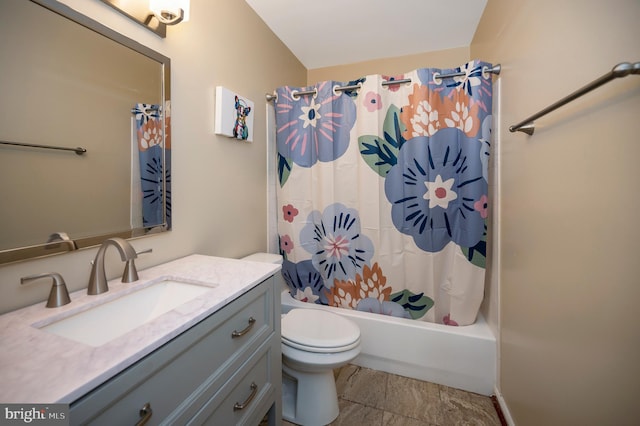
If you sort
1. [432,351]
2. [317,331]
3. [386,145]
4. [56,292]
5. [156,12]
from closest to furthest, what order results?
1. [56,292]
2. [156,12]
3. [317,331]
4. [432,351]
5. [386,145]

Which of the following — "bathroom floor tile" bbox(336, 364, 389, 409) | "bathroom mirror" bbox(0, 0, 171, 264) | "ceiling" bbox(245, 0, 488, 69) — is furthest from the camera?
"ceiling" bbox(245, 0, 488, 69)

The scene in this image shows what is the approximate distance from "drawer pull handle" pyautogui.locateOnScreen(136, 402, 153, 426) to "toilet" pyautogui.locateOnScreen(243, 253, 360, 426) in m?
0.77

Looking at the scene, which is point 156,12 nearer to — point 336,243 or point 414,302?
point 336,243

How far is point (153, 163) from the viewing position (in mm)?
1152

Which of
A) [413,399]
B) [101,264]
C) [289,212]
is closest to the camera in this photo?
[101,264]

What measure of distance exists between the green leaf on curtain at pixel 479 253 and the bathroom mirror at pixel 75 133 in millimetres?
1659

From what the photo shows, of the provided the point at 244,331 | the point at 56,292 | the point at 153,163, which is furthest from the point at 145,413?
the point at 153,163

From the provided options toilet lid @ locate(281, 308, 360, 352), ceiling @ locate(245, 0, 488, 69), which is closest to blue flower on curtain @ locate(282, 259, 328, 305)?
toilet lid @ locate(281, 308, 360, 352)

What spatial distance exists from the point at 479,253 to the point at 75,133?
1967 mm

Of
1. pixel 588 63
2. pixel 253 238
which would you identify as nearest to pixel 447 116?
pixel 588 63

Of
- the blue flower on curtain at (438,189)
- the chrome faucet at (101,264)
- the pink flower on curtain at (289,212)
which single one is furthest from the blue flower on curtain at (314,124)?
the chrome faucet at (101,264)

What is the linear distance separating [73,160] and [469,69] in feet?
6.36

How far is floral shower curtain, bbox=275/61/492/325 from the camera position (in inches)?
62.7

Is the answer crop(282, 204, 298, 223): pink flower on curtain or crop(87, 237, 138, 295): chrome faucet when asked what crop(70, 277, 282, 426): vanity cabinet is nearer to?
crop(87, 237, 138, 295): chrome faucet
